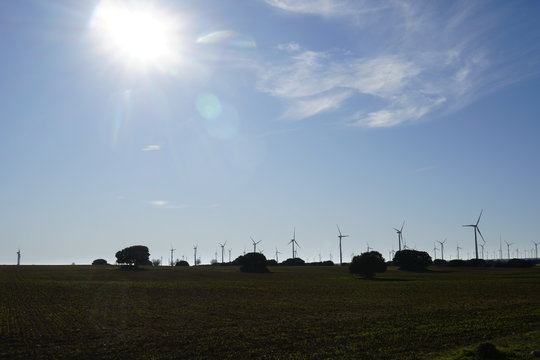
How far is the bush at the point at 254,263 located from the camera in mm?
152500

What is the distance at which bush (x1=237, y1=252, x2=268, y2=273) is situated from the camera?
15250 cm

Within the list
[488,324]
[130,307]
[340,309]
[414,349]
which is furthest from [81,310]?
[488,324]

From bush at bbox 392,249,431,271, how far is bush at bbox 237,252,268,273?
44765mm

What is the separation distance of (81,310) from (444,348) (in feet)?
105

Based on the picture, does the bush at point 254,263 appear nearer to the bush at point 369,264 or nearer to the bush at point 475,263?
the bush at point 369,264

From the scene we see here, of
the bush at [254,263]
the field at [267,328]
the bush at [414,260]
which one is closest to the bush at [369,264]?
the bush at [254,263]

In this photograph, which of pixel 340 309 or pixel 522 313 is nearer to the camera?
pixel 522 313

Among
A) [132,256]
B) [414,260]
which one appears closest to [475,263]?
[414,260]

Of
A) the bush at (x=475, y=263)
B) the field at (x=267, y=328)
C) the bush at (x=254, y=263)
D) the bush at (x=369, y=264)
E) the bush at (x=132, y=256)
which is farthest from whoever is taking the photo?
the bush at (x=475, y=263)

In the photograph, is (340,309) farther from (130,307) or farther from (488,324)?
(130,307)

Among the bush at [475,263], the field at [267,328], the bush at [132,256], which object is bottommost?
the bush at [475,263]

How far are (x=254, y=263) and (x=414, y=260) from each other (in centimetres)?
5085

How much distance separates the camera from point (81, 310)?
145ft

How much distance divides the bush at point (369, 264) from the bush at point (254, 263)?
43.9m
